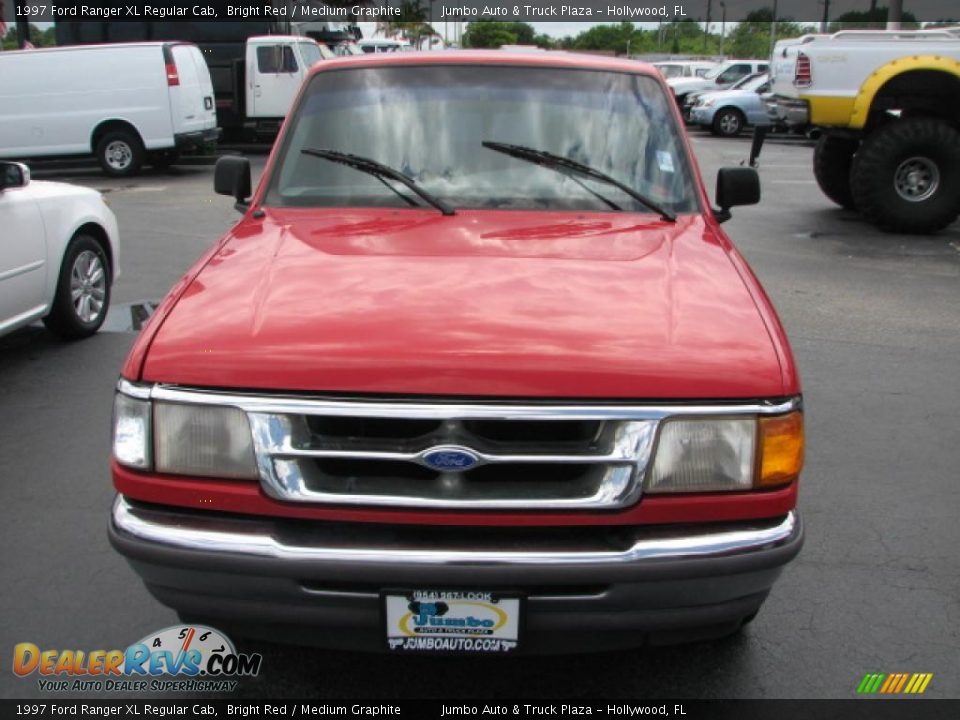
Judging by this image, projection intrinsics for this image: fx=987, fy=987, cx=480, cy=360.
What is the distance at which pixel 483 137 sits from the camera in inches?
147

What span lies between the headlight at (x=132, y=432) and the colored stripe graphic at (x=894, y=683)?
216cm

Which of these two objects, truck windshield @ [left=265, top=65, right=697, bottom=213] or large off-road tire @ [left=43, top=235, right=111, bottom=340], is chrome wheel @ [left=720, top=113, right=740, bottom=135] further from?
truck windshield @ [left=265, top=65, right=697, bottom=213]

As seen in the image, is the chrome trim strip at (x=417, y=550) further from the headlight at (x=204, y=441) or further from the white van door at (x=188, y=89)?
the white van door at (x=188, y=89)

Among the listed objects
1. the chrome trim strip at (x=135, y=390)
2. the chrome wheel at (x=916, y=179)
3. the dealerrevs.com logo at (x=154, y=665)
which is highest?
the chrome trim strip at (x=135, y=390)

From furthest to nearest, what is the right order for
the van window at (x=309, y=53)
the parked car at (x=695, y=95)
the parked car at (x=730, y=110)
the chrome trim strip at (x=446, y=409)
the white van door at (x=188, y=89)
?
the parked car at (x=695, y=95) → the parked car at (x=730, y=110) → the van window at (x=309, y=53) → the white van door at (x=188, y=89) → the chrome trim strip at (x=446, y=409)

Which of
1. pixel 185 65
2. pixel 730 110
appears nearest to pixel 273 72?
pixel 185 65

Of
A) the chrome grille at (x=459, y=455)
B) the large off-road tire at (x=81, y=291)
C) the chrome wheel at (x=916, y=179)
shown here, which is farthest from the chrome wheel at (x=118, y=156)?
the chrome grille at (x=459, y=455)

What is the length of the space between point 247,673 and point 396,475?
3.14 ft

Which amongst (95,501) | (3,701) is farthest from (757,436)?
(95,501)

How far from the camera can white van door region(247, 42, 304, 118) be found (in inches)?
770

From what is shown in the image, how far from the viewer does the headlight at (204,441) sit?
93.5 inches

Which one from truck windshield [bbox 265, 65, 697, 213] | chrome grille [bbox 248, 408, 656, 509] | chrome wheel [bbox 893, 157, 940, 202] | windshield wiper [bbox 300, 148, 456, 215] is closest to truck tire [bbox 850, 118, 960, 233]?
chrome wheel [bbox 893, 157, 940, 202]

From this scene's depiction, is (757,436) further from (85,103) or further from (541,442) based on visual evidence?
(85,103)

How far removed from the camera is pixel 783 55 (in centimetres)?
1171
